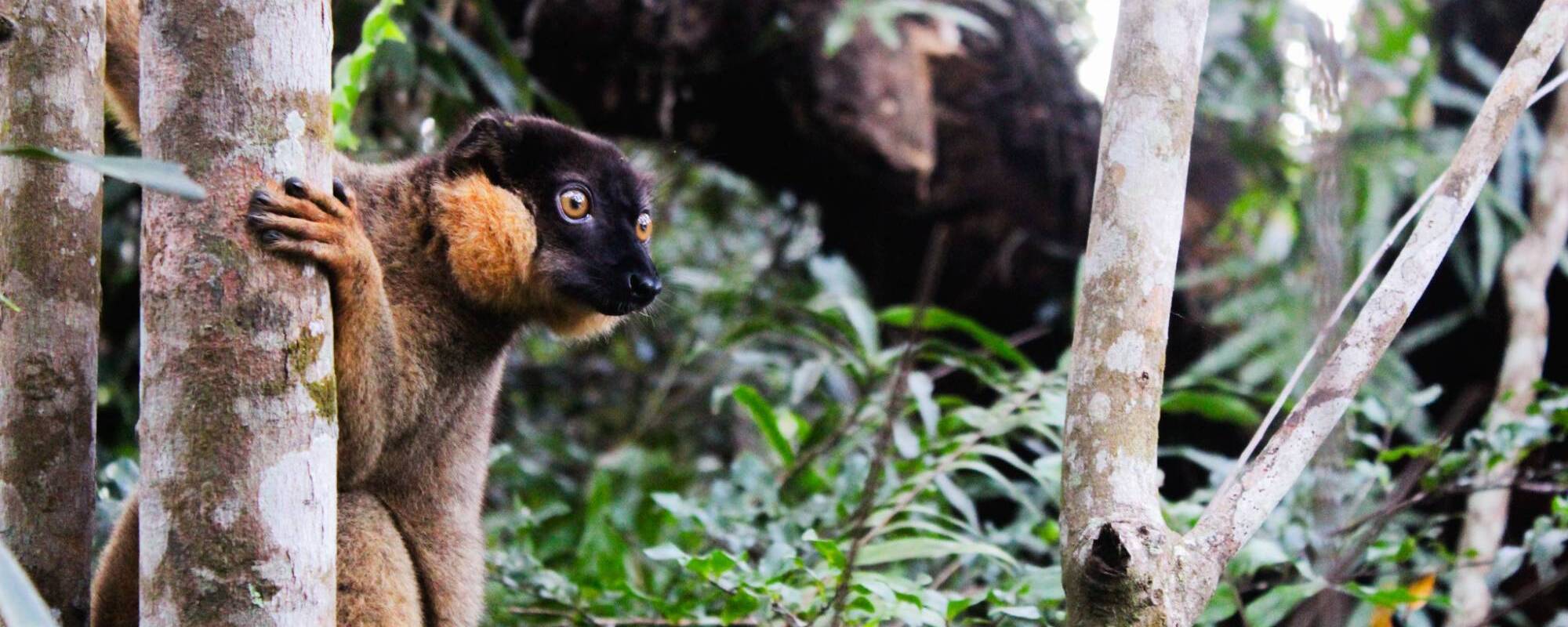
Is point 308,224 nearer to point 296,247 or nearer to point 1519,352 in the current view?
point 296,247

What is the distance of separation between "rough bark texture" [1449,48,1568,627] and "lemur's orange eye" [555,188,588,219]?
3.40 m

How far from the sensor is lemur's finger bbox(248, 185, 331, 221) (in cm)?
260

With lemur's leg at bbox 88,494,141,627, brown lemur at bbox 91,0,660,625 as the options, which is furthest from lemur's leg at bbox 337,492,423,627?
lemur's leg at bbox 88,494,141,627

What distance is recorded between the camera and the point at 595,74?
8.46 metres

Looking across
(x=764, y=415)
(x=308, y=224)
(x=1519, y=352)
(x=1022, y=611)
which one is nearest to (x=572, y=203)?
(x=764, y=415)

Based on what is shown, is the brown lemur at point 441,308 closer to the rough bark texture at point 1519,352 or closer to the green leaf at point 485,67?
the green leaf at point 485,67

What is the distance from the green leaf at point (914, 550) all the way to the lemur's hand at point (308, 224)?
1.88 meters

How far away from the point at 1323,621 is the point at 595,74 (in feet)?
21.9

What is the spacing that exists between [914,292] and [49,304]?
683 centimetres

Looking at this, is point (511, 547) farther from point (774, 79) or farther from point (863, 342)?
point (774, 79)

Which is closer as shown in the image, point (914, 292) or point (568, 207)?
point (568, 207)

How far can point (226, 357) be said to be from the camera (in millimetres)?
2492

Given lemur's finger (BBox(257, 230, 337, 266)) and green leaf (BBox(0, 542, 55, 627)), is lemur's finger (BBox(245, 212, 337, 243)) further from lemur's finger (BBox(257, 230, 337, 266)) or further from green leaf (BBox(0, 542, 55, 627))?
green leaf (BBox(0, 542, 55, 627))

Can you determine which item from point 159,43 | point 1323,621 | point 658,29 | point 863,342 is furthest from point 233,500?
point 658,29
